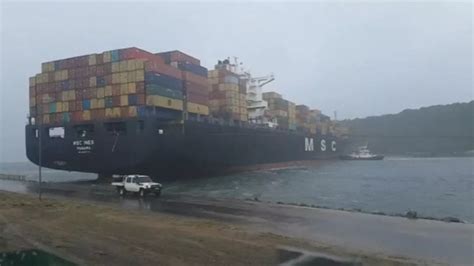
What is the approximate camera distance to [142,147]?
3875 cm

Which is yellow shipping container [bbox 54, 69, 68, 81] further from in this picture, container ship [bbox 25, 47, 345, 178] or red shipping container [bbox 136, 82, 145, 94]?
red shipping container [bbox 136, 82, 145, 94]

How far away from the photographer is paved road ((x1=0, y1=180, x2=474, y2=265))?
11227mm

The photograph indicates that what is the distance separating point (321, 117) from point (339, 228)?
7785cm

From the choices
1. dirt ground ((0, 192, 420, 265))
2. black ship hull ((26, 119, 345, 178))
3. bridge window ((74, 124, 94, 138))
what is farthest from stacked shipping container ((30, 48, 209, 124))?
dirt ground ((0, 192, 420, 265))

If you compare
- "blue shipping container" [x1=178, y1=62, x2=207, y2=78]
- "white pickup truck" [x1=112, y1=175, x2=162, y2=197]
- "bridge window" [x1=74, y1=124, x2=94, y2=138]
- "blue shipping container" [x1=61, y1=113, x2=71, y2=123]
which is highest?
"blue shipping container" [x1=178, y1=62, x2=207, y2=78]

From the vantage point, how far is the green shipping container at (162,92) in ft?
125

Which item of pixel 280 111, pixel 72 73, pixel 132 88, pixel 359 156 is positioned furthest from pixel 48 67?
pixel 359 156

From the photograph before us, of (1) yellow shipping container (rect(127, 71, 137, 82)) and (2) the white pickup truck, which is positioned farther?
(1) yellow shipping container (rect(127, 71, 137, 82))

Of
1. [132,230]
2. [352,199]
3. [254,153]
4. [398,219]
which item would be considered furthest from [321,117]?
[132,230]

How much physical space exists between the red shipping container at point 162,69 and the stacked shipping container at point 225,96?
10441mm

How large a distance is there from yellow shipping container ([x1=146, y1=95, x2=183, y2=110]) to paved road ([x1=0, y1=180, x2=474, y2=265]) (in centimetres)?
1779

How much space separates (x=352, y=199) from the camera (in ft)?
93.9

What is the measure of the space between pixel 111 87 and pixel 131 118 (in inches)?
145

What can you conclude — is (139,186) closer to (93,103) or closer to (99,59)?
(93,103)
